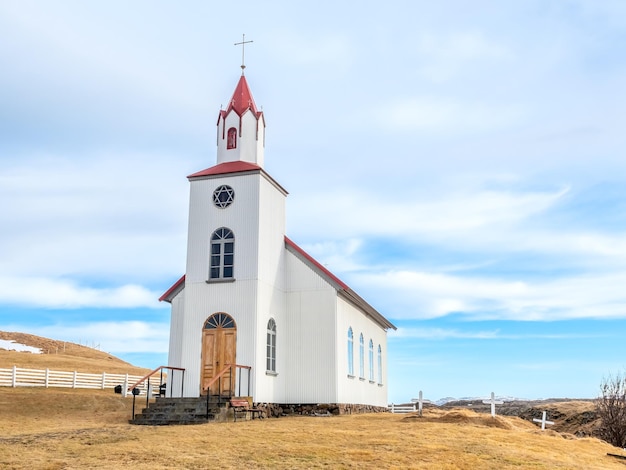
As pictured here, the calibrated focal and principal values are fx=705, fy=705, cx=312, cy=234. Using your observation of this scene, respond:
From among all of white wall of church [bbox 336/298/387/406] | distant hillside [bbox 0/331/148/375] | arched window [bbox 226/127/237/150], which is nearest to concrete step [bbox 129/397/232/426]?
white wall of church [bbox 336/298/387/406]

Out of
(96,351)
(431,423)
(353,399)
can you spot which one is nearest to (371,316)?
(353,399)

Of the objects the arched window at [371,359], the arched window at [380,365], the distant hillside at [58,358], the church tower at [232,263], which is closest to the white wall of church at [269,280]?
the church tower at [232,263]

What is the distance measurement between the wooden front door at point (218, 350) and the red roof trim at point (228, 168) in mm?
5501

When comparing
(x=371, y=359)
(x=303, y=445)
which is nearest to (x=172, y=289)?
(x=371, y=359)

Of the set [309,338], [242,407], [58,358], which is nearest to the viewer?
[242,407]

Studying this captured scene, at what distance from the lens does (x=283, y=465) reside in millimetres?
13922

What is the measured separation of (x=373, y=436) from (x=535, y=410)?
2966 cm

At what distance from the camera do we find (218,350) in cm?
2567

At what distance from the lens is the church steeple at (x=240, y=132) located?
28.6 meters

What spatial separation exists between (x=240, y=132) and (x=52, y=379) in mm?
18742

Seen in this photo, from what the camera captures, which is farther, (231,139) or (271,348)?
(231,139)

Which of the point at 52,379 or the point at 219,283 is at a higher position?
the point at 219,283

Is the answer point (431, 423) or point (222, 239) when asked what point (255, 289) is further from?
point (431, 423)

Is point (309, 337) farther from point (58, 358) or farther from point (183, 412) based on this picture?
point (58, 358)
